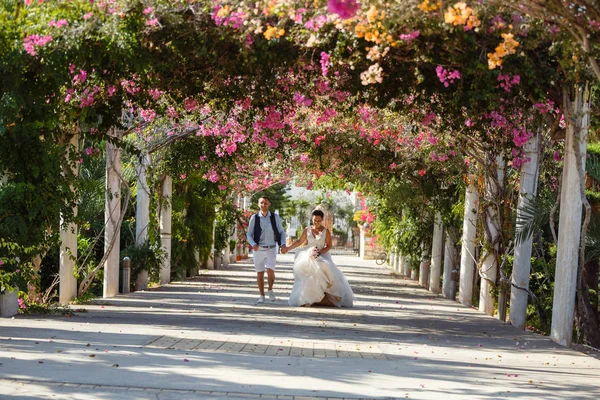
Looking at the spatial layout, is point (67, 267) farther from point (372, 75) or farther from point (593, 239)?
point (372, 75)

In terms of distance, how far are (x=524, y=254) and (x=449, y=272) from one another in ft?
28.5

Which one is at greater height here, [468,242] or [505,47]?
[505,47]

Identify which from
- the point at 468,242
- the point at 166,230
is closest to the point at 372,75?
the point at 468,242

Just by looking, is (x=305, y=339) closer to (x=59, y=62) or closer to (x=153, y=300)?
(x=59, y=62)

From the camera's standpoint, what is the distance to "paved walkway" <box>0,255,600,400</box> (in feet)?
25.3

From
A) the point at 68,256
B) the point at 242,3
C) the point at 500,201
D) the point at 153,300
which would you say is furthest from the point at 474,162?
the point at 242,3

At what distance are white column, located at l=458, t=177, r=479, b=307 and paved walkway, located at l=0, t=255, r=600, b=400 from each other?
378 cm

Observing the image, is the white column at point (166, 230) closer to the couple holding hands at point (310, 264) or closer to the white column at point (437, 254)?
the white column at point (437, 254)

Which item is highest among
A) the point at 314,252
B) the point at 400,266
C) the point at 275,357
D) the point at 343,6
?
the point at 343,6

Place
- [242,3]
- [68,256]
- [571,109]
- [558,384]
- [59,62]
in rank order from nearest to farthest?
[558,384] → [242,3] → [59,62] → [571,109] → [68,256]

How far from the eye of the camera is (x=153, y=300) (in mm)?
18594

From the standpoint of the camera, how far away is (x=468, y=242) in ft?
→ 66.9

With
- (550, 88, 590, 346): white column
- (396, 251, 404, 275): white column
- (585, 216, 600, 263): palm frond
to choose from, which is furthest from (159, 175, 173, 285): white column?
(396, 251, 404, 275): white column

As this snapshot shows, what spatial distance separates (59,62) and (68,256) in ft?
20.9
